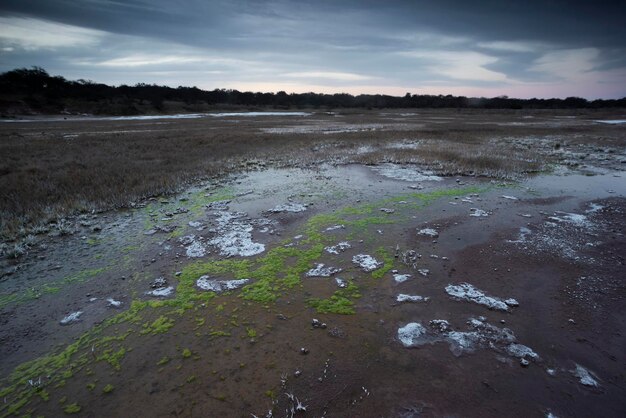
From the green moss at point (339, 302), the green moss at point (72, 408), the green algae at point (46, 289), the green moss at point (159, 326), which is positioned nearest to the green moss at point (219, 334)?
the green moss at point (159, 326)

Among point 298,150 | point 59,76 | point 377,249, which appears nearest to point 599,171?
point 377,249

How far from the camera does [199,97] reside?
352ft

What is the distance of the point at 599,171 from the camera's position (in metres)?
18.2

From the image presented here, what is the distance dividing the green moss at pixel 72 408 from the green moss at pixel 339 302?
386cm

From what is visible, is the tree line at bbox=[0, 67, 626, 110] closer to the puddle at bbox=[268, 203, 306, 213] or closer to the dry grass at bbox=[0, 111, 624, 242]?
the dry grass at bbox=[0, 111, 624, 242]

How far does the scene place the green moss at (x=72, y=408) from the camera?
13.7 ft

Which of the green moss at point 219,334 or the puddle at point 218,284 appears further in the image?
the puddle at point 218,284

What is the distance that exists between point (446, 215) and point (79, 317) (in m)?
10.7

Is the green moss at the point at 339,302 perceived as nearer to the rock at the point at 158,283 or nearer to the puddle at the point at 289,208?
the rock at the point at 158,283

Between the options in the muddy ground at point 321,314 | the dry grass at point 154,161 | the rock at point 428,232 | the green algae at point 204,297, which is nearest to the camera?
the muddy ground at point 321,314

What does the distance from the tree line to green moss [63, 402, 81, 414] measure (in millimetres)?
85332

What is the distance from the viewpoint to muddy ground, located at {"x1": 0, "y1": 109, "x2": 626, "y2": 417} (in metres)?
4.32

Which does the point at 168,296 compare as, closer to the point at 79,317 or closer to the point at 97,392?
the point at 79,317

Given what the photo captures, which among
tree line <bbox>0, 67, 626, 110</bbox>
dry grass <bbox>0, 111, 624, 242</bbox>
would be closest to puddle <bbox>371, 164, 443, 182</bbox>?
dry grass <bbox>0, 111, 624, 242</bbox>
